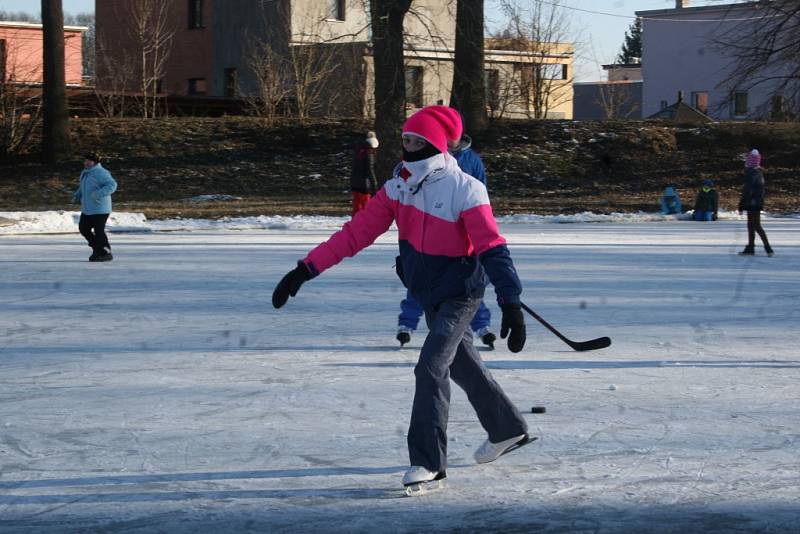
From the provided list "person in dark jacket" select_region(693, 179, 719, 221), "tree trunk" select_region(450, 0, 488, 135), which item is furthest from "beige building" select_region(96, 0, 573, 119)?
"person in dark jacket" select_region(693, 179, 719, 221)

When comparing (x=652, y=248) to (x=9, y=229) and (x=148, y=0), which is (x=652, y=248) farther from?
(x=148, y=0)

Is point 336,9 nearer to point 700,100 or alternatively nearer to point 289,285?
point 700,100

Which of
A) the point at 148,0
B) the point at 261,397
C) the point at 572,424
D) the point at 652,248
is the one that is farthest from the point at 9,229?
the point at 148,0

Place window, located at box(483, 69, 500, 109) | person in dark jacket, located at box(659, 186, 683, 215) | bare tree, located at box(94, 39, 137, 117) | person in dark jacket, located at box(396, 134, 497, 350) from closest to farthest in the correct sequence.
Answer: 1. person in dark jacket, located at box(396, 134, 497, 350)
2. person in dark jacket, located at box(659, 186, 683, 215)
3. bare tree, located at box(94, 39, 137, 117)
4. window, located at box(483, 69, 500, 109)

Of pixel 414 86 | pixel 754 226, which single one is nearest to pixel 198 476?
pixel 754 226

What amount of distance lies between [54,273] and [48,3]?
18.2 metres

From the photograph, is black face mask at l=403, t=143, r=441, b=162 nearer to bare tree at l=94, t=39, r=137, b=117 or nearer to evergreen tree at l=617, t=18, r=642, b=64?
bare tree at l=94, t=39, r=137, b=117

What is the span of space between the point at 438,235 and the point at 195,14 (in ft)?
160

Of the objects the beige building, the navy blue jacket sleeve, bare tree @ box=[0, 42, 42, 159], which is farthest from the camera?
the beige building

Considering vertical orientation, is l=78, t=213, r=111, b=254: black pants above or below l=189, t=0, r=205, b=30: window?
below

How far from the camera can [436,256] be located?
15.8 ft

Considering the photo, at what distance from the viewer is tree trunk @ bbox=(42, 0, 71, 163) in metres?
29.7

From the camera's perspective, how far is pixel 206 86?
51.5 metres

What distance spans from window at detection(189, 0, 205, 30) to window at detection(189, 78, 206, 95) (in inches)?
86.3
